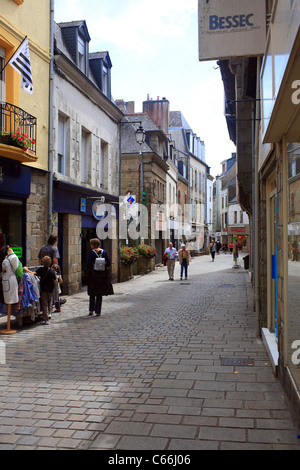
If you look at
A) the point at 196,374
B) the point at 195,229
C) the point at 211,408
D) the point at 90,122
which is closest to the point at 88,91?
the point at 90,122

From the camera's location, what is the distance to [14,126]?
31.9 ft

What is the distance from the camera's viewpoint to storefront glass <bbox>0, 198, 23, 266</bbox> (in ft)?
32.8

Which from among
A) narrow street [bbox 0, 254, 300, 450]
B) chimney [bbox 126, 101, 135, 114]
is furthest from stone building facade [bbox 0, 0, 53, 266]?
chimney [bbox 126, 101, 135, 114]

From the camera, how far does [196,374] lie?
17.3 feet

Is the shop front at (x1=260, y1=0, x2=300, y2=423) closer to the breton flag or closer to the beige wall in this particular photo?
the breton flag

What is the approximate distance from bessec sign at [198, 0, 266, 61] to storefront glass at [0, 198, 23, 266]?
576 centimetres

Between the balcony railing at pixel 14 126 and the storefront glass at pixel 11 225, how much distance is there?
Result: 1331mm

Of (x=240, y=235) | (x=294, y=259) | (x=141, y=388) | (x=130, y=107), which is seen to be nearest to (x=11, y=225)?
(x=141, y=388)

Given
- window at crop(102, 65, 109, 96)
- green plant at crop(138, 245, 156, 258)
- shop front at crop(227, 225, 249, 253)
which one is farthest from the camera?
shop front at crop(227, 225, 249, 253)

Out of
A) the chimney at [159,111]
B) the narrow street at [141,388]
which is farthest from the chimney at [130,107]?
the narrow street at [141,388]

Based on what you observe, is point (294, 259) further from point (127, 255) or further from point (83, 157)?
point (127, 255)

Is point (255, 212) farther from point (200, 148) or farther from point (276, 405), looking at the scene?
point (200, 148)

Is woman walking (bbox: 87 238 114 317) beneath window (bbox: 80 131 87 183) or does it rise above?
beneath

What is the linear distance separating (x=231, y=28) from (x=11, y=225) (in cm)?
650
